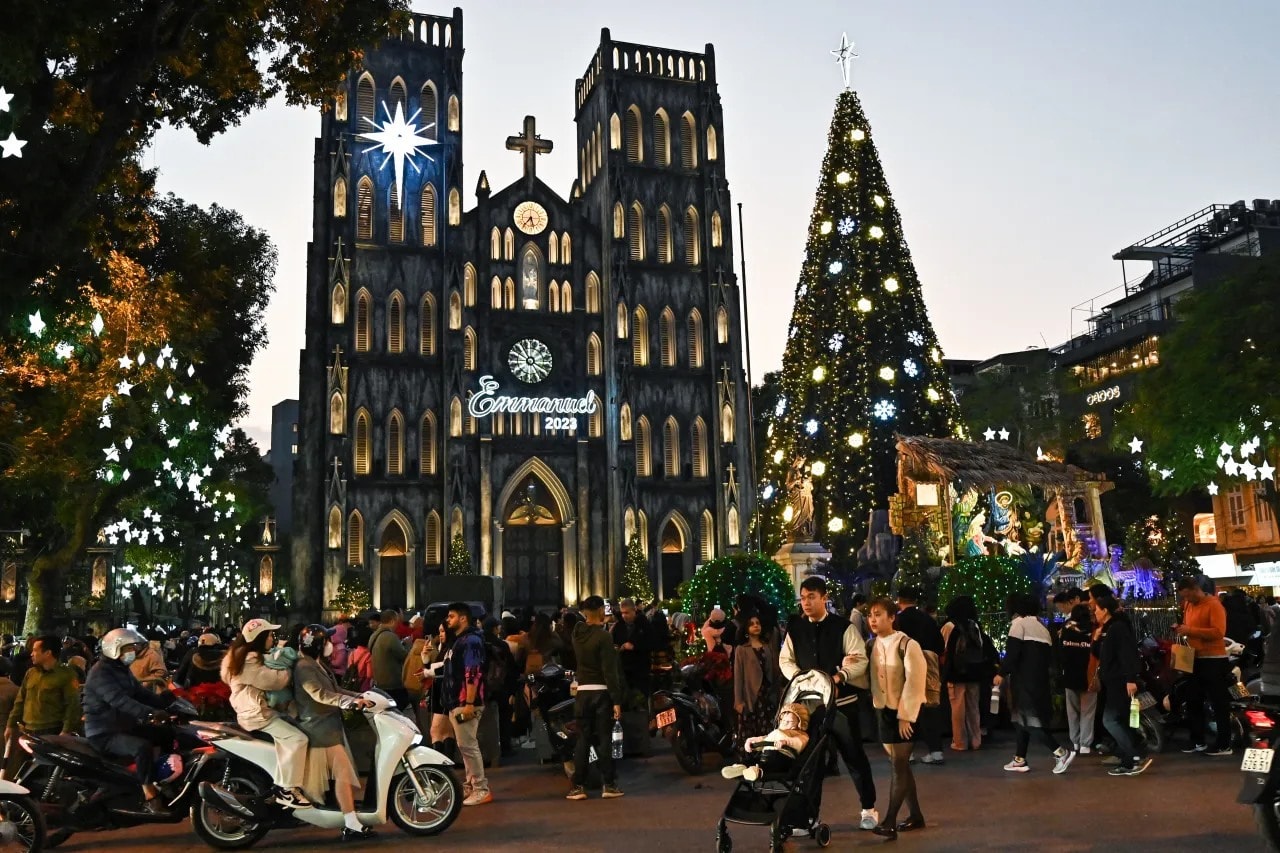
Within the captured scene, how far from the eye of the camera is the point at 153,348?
1922 cm

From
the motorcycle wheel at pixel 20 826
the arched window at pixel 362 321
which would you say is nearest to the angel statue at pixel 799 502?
the motorcycle wheel at pixel 20 826

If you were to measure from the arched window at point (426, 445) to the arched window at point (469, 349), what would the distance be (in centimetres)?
229

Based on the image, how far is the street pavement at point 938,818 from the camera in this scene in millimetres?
7320

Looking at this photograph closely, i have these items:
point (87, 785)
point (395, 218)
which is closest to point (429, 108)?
point (395, 218)

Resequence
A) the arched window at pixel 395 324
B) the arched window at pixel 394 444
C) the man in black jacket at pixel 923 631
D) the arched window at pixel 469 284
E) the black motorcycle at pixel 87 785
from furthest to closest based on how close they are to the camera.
Answer: the arched window at pixel 469 284 → the arched window at pixel 395 324 → the arched window at pixel 394 444 → the man in black jacket at pixel 923 631 → the black motorcycle at pixel 87 785

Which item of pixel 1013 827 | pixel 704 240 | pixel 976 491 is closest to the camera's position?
pixel 1013 827

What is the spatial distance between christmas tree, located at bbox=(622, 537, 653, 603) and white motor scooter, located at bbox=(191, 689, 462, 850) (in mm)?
32481

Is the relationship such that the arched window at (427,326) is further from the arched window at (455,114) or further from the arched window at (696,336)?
the arched window at (696,336)

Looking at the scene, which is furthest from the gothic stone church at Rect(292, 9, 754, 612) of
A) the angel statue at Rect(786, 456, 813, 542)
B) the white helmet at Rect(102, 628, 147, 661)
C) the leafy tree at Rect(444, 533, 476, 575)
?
the white helmet at Rect(102, 628, 147, 661)

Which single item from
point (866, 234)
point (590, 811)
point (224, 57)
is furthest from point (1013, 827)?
point (866, 234)

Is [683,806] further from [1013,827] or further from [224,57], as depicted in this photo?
[224,57]

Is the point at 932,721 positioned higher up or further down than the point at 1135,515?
further down

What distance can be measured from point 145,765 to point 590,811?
3.33m

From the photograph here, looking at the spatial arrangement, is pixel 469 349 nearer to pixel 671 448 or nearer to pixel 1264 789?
pixel 671 448
